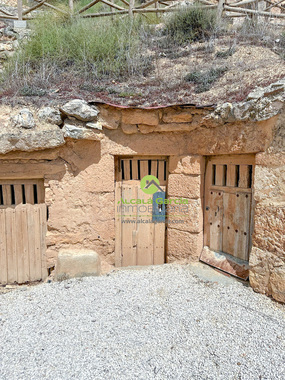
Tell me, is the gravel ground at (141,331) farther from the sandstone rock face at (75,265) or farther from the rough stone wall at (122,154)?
the rough stone wall at (122,154)

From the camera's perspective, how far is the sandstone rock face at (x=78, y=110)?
3.93 meters

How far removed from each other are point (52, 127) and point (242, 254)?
3802 millimetres

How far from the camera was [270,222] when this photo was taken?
3432mm

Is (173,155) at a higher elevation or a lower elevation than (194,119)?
lower

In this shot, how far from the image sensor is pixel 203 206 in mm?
4562

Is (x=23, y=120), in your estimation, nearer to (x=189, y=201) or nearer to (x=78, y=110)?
(x=78, y=110)

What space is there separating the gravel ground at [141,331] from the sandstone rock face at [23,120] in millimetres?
2675

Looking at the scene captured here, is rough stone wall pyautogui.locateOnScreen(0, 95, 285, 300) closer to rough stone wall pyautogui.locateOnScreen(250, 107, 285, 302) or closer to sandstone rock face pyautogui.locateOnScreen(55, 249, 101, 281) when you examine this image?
rough stone wall pyautogui.locateOnScreen(250, 107, 285, 302)

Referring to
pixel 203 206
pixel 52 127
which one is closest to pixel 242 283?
pixel 203 206

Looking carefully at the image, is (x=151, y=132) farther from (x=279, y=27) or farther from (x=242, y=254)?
(x=279, y=27)

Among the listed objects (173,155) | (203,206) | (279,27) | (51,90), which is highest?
(279,27)

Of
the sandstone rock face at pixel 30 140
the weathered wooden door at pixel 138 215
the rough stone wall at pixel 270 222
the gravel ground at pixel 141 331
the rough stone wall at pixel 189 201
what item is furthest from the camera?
the weathered wooden door at pixel 138 215

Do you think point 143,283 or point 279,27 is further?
point 279,27

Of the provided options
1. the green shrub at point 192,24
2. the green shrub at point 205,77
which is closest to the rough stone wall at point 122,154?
the green shrub at point 205,77
